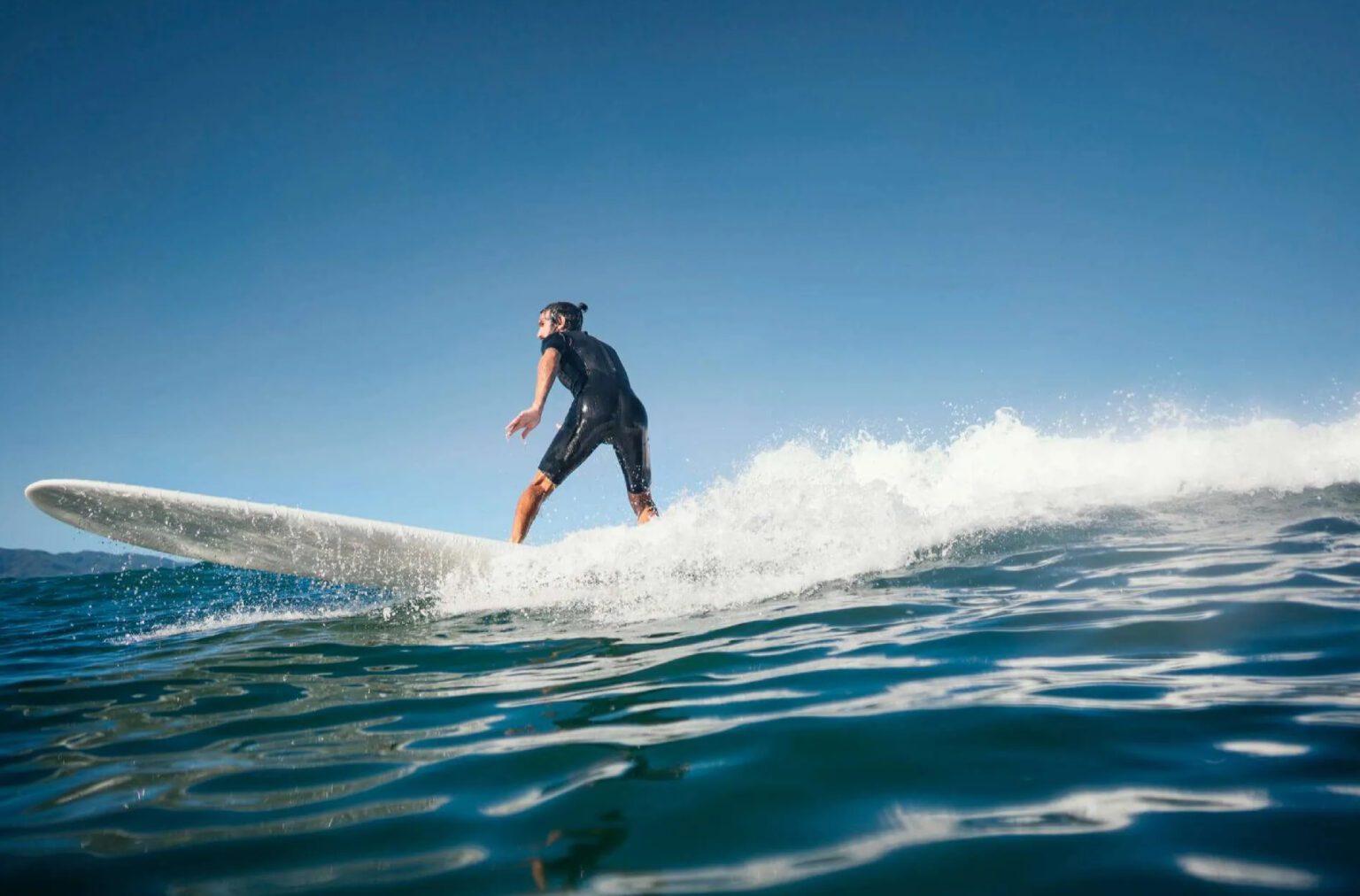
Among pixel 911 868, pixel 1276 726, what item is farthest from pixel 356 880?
pixel 1276 726

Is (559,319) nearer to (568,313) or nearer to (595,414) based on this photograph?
(568,313)

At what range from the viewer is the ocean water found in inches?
51.5

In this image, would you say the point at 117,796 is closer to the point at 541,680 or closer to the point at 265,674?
the point at 541,680

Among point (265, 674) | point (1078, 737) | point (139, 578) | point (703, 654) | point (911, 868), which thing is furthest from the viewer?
point (139, 578)

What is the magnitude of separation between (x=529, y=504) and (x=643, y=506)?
3.54ft

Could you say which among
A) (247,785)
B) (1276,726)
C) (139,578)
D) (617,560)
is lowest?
(1276,726)

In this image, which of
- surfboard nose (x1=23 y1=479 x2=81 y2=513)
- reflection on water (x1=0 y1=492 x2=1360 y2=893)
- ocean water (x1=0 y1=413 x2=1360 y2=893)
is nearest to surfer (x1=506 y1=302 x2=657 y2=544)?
ocean water (x1=0 y1=413 x2=1360 y2=893)

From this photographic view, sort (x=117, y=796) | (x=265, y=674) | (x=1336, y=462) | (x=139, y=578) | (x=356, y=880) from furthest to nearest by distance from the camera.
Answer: (x=139, y=578)
(x=1336, y=462)
(x=265, y=674)
(x=117, y=796)
(x=356, y=880)

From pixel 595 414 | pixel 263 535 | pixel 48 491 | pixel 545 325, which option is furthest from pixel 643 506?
pixel 48 491

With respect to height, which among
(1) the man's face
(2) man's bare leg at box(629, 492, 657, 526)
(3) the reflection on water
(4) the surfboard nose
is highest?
(1) the man's face

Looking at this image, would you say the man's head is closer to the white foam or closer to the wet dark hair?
the wet dark hair

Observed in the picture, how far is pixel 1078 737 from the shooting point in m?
1.76

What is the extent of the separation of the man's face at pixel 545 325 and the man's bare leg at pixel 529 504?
132 cm

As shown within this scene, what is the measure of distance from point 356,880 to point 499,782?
473mm
